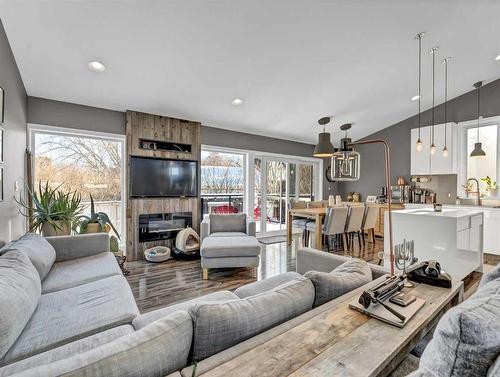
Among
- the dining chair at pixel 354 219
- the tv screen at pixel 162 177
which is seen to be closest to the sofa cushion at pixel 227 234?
the tv screen at pixel 162 177

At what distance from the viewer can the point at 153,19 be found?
2340 millimetres

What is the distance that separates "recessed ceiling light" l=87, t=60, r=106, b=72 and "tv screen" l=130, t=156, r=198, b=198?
53.7 inches

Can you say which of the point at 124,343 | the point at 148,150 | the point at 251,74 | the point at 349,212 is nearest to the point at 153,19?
the point at 251,74

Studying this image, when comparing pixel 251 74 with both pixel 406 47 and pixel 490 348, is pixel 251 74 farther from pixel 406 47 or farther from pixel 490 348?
pixel 490 348

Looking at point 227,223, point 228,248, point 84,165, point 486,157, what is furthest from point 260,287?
point 486,157

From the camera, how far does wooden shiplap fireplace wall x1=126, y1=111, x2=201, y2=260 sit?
3.92 m

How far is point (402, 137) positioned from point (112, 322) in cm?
671

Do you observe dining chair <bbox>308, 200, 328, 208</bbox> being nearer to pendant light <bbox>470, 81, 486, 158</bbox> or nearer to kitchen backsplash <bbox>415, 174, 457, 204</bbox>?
kitchen backsplash <bbox>415, 174, 457, 204</bbox>

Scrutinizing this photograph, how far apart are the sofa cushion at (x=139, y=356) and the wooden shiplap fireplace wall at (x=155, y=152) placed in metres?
3.49

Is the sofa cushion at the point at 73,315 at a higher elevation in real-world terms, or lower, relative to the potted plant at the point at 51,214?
lower

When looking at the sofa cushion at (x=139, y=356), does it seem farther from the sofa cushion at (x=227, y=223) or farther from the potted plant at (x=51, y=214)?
the sofa cushion at (x=227, y=223)

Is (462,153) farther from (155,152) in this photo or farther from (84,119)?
(84,119)

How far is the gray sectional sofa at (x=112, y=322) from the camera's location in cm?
→ 72

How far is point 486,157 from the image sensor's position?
4.88 m
